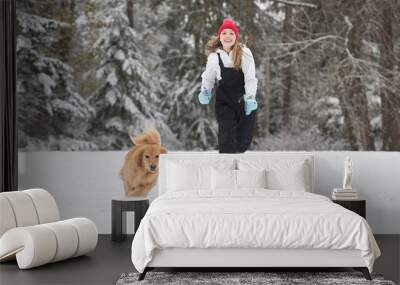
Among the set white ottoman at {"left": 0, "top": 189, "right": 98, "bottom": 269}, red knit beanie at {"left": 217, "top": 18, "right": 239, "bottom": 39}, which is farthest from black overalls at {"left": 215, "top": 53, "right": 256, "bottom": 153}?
white ottoman at {"left": 0, "top": 189, "right": 98, "bottom": 269}

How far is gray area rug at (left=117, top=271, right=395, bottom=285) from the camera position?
192 inches

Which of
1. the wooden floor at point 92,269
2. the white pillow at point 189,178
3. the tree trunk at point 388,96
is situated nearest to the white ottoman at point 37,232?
the wooden floor at point 92,269

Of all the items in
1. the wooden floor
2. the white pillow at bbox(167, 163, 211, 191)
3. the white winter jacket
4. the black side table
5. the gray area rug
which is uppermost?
the white winter jacket

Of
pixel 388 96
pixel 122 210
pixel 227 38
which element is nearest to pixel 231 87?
pixel 227 38

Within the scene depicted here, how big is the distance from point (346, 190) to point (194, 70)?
211 centimetres

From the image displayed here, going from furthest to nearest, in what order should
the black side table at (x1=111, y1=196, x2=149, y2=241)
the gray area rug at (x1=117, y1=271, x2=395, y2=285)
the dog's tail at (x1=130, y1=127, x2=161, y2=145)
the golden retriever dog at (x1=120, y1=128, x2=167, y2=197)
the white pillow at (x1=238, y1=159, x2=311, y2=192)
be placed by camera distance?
the dog's tail at (x1=130, y1=127, x2=161, y2=145), the golden retriever dog at (x1=120, y1=128, x2=167, y2=197), the black side table at (x1=111, y1=196, x2=149, y2=241), the white pillow at (x1=238, y1=159, x2=311, y2=192), the gray area rug at (x1=117, y1=271, x2=395, y2=285)

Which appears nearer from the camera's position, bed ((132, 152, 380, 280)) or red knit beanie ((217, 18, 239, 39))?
bed ((132, 152, 380, 280))

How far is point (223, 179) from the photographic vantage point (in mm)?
6535

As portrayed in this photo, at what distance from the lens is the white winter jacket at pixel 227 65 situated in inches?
278

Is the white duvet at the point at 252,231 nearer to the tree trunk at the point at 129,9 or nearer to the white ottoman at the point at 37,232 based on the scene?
the white ottoman at the point at 37,232

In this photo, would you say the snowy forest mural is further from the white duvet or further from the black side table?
the white duvet

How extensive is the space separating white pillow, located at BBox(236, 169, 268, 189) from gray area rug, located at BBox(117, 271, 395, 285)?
1.43 metres

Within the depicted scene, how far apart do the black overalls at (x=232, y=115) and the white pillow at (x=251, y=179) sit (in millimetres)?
811

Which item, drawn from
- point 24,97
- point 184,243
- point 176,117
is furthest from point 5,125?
point 184,243
